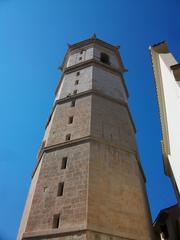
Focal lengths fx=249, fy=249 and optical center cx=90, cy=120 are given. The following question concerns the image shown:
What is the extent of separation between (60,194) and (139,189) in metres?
3.13

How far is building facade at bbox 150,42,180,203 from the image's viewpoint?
760 centimetres

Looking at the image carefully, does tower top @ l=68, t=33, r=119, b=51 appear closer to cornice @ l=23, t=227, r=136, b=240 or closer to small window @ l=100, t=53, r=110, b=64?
small window @ l=100, t=53, r=110, b=64

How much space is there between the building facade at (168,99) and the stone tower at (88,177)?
5.29 ft

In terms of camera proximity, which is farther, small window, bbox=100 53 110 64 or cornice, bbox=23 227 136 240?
small window, bbox=100 53 110 64

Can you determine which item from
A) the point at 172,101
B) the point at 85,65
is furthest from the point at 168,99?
the point at 85,65

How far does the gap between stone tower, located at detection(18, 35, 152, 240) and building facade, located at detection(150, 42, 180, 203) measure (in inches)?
63.5

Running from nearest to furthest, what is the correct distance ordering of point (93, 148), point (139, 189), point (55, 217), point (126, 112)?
point (55, 217) → point (139, 189) → point (93, 148) → point (126, 112)

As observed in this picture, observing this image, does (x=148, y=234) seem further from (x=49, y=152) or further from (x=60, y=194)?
(x=49, y=152)

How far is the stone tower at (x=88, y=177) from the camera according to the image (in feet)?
25.9

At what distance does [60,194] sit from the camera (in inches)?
354

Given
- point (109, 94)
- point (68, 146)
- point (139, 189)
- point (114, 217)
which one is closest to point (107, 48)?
point (109, 94)

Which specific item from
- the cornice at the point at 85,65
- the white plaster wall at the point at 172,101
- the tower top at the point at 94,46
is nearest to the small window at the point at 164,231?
the white plaster wall at the point at 172,101

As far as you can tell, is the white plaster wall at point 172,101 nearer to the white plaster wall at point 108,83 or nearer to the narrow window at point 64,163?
the narrow window at point 64,163

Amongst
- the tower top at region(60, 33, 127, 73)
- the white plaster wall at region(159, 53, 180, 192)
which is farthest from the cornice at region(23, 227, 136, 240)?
the tower top at region(60, 33, 127, 73)
